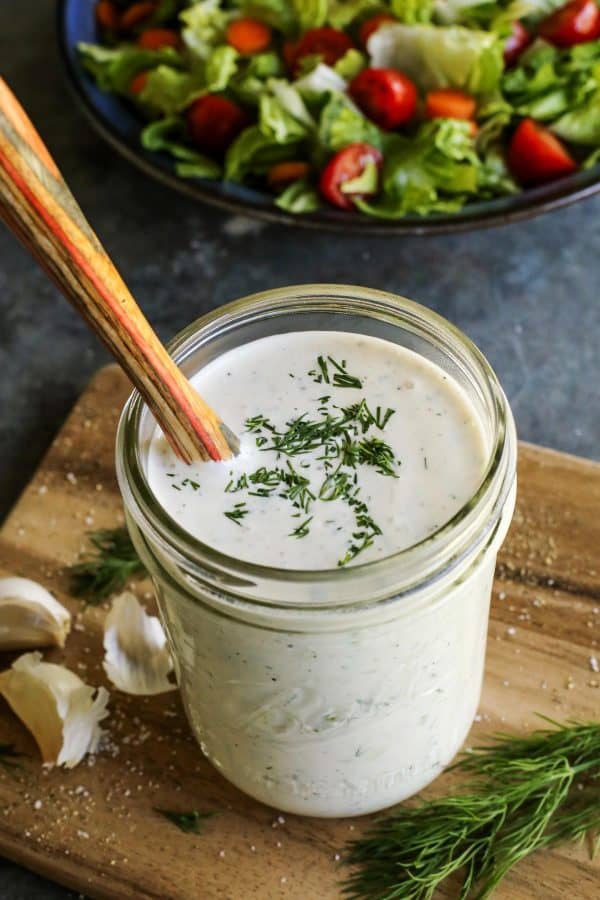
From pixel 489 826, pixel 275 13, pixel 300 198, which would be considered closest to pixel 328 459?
pixel 489 826

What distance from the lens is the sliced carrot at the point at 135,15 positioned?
265 cm

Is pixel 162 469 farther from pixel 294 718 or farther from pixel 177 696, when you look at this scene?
pixel 177 696

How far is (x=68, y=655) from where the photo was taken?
5.24 ft

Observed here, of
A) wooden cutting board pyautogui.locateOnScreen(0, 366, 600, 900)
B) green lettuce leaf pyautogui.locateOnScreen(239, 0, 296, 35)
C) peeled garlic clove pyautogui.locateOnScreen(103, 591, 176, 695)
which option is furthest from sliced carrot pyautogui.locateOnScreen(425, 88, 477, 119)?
peeled garlic clove pyautogui.locateOnScreen(103, 591, 176, 695)

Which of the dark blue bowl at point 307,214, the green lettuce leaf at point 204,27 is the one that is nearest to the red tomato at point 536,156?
the dark blue bowl at point 307,214

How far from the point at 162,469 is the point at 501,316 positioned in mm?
1173

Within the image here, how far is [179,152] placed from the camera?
2227 mm

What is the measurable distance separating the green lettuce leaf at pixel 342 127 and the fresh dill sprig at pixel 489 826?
131 cm

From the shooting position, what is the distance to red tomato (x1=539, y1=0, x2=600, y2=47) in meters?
2.48

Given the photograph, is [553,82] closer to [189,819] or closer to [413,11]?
[413,11]

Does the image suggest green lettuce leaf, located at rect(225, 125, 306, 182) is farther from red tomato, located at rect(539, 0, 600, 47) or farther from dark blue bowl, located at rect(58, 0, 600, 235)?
red tomato, located at rect(539, 0, 600, 47)

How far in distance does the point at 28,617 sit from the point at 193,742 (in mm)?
278

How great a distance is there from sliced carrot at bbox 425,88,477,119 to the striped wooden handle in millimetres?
1373

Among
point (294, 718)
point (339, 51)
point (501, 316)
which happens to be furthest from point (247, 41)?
point (294, 718)
